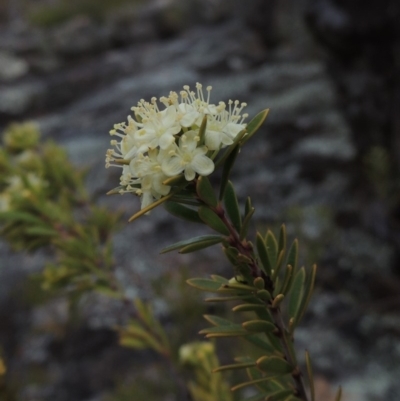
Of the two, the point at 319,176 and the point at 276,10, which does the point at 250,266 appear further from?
the point at 276,10

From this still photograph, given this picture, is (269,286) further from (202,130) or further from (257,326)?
(202,130)

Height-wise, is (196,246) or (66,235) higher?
(196,246)

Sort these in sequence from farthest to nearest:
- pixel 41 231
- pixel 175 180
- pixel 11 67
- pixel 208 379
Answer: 1. pixel 11 67
2. pixel 41 231
3. pixel 208 379
4. pixel 175 180

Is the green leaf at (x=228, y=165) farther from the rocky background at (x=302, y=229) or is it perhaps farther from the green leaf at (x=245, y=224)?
the rocky background at (x=302, y=229)

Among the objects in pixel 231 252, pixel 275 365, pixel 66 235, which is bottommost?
pixel 66 235

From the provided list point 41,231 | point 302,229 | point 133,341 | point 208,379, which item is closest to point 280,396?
point 208,379

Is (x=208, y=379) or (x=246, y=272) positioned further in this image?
(x=208, y=379)

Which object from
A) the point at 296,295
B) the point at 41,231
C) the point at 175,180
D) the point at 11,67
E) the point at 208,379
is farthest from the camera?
the point at 11,67
